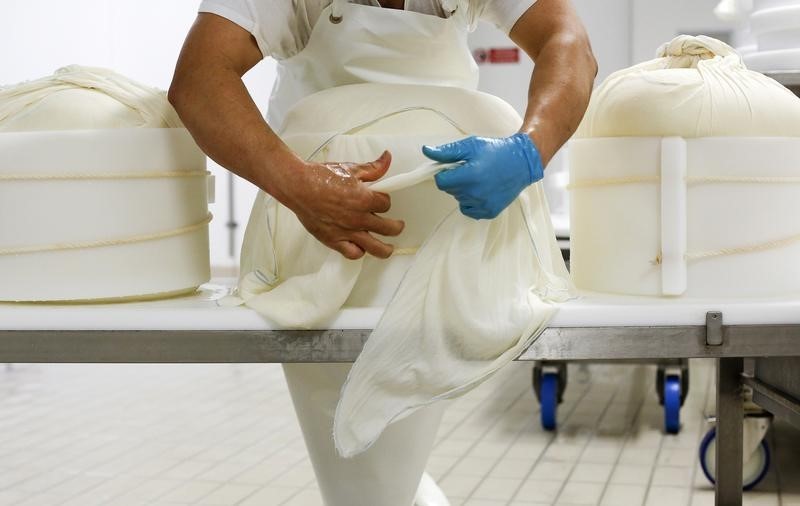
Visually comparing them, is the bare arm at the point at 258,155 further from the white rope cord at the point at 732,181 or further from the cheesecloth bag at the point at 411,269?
the white rope cord at the point at 732,181

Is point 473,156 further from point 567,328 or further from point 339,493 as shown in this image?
point 339,493

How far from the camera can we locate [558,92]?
1.39 m

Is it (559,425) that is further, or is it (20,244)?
(559,425)

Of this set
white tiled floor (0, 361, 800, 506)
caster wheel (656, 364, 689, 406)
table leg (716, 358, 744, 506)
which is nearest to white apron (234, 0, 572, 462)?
table leg (716, 358, 744, 506)

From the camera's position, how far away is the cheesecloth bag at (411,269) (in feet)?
4.26

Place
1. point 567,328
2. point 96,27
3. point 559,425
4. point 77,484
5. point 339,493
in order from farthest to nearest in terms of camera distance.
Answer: point 96,27 → point 559,425 → point 77,484 → point 339,493 → point 567,328

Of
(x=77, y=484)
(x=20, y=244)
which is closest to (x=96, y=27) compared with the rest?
(x=77, y=484)

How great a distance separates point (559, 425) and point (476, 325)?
2.19m

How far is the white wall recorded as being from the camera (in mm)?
4816

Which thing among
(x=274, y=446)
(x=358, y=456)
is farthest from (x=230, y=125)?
(x=274, y=446)

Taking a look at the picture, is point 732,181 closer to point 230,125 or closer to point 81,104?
point 230,125

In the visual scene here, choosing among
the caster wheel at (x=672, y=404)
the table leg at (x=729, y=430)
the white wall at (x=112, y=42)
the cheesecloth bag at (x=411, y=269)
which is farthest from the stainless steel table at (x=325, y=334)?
the white wall at (x=112, y=42)

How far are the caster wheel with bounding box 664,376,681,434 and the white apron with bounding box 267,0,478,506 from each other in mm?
1674

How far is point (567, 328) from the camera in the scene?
4.44ft
